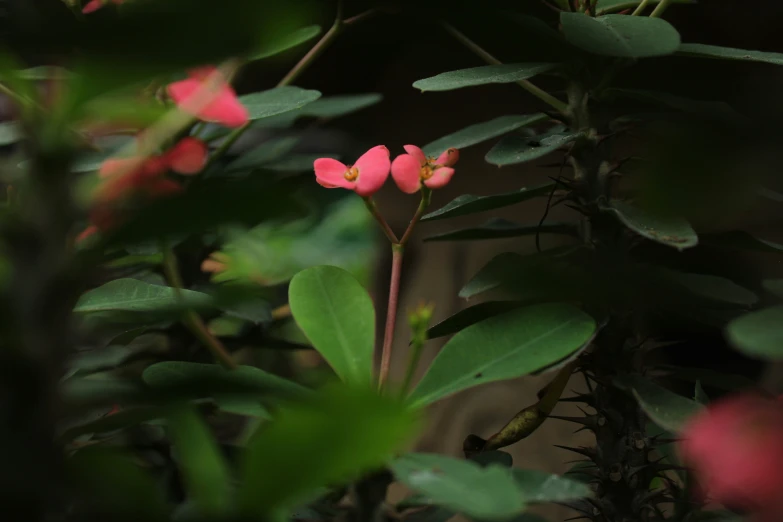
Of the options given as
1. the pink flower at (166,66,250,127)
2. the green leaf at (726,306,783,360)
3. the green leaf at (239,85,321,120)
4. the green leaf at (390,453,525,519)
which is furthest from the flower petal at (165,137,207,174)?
the green leaf at (726,306,783,360)

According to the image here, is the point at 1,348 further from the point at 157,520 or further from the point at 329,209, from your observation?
the point at 329,209

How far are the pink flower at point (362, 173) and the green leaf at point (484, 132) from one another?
0.08 meters

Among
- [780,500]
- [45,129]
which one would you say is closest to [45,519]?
[45,129]

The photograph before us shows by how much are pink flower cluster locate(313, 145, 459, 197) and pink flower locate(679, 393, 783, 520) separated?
0.27 m

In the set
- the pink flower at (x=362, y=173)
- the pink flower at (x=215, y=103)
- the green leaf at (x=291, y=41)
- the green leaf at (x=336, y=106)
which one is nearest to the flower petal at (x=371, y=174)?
the pink flower at (x=362, y=173)

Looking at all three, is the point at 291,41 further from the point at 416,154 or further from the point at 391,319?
the point at 391,319

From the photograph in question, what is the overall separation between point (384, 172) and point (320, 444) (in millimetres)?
304

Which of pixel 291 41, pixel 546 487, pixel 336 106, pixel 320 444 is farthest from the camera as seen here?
pixel 336 106

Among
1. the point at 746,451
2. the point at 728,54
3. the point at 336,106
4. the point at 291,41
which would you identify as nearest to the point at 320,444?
the point at 746,451

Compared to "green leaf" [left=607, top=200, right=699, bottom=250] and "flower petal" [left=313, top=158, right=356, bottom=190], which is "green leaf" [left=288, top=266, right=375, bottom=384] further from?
"green leaf" [left=607, top=200, right=699, bottom=250]

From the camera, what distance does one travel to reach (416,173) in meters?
0.54

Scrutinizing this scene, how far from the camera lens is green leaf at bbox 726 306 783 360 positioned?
0.30m

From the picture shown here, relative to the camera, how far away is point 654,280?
1.47 ft

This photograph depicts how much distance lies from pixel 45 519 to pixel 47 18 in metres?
0.21
